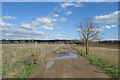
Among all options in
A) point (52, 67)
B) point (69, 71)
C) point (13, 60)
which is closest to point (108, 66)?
point (69, 71)

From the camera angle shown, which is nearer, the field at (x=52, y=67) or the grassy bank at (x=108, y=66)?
the field at (x=52, y=67)

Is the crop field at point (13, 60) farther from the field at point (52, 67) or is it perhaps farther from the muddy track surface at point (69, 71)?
the muddy track surface at point (69, 71)

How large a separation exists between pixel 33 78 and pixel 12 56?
5.36 metres

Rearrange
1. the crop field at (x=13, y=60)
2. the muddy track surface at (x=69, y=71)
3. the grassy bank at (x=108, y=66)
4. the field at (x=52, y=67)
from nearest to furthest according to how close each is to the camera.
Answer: the muddy track surface at (x=69, y=71), the field at (x=52, y=67), the grassy bank at (x=108, y=66), the crop field at (x=13, y=60)

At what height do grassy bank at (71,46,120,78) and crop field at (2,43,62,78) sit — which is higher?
crop field at (2,43,62,78)

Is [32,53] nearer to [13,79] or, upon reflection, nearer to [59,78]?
[13,79]

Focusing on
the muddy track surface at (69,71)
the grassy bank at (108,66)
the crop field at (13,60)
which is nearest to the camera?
the muddy track surface at (69,71)

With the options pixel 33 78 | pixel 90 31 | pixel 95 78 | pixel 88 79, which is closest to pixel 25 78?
pixel 33 78

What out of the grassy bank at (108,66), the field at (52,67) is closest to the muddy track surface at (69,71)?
the field at (52,67)

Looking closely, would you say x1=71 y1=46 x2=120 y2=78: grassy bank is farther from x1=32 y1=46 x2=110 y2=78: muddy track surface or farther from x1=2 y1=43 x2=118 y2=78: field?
x1=32 y1=46 x2=110 y2=78: muddy track surface

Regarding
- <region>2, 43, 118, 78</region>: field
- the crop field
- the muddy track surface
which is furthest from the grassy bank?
the crop field

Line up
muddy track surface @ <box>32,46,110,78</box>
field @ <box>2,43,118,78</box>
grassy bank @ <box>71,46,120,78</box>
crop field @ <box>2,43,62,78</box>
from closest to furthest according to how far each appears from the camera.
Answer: muddy track surface @ <box>32,46,110,78</box>
field @ <box>2,43,118,78</box>
grassy bank @ <box>71,46,120,78</box>
crop field @ <box>2,43,62,78</box>

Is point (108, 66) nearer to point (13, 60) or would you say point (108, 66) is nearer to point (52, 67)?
point (52, 67)

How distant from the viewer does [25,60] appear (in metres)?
9.35
